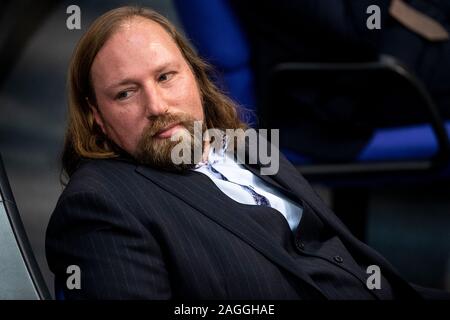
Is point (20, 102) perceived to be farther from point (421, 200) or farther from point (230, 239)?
point (230, 239)

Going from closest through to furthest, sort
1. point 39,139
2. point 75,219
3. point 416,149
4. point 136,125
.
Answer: point 75,219 < point 136,125 < point 416,149 < point 39,139

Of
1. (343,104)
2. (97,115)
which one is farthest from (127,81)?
(343,104)

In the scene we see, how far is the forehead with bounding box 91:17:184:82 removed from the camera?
1499 mm

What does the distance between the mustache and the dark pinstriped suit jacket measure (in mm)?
61

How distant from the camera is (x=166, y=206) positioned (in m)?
1.43

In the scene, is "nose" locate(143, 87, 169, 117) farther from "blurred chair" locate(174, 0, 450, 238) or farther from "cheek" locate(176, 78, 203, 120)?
"blurred chair" locate(174, 0, 450, 238)

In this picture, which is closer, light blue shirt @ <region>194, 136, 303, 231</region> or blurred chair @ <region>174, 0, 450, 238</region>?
light blue shirt @ <region>194, 136, 303, 231</region>

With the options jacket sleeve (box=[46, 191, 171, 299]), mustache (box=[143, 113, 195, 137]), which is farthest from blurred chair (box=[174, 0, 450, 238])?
jacket sleeve (box=[46, 191, 171, 299])

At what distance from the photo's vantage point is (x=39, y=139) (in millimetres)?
3615

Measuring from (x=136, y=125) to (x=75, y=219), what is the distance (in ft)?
0.73

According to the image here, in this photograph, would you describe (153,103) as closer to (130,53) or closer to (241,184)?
(130,53)

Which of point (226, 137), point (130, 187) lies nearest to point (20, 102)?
point (226, 137)

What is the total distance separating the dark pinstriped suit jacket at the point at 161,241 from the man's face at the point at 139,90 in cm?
6

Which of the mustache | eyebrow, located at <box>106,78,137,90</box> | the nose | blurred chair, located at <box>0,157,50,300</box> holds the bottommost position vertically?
blurred chair, located at <box>0,157,50,300</box>
